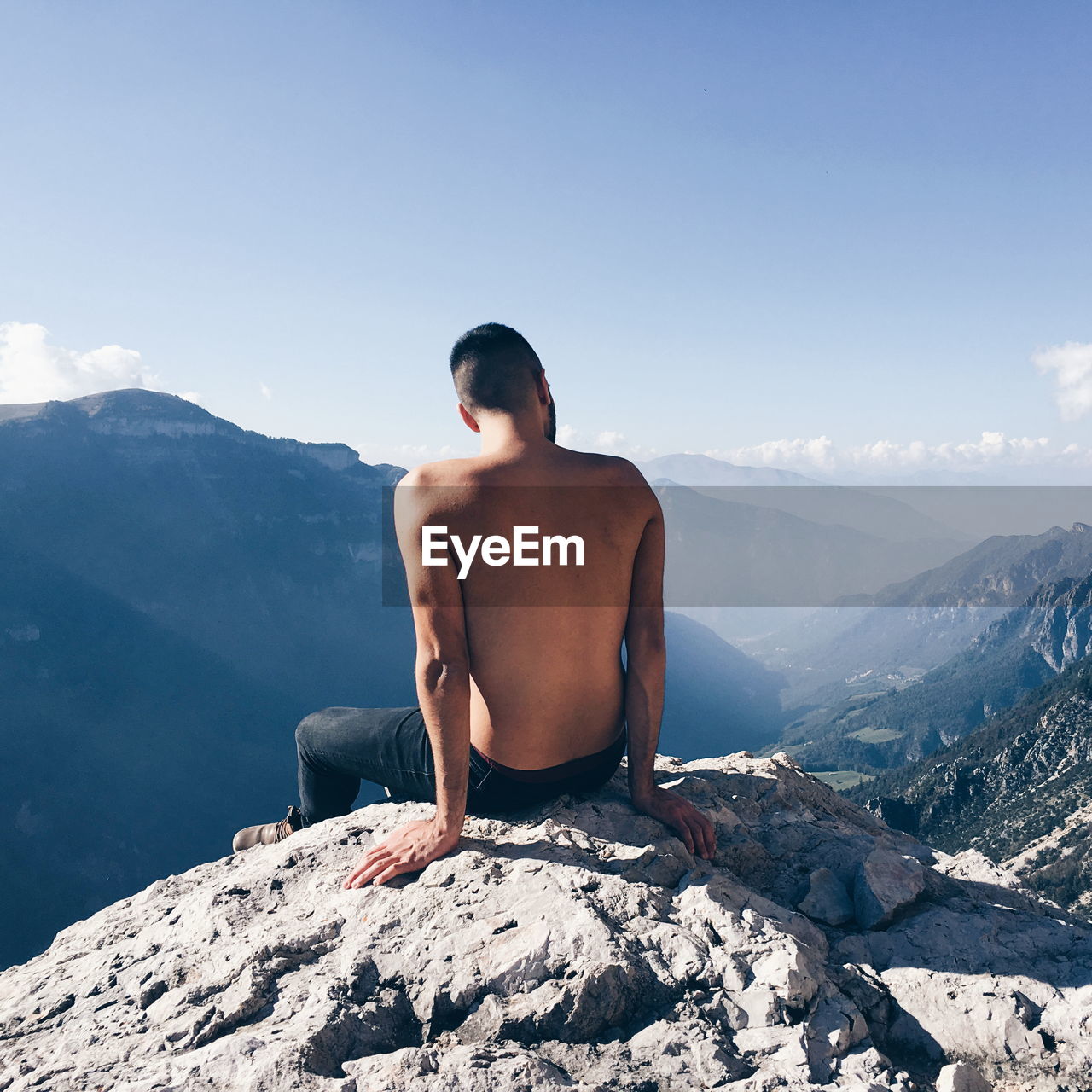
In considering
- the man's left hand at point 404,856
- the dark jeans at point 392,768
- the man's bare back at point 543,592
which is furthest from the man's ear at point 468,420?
the man's left hand at point 404,856

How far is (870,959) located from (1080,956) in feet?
3.67

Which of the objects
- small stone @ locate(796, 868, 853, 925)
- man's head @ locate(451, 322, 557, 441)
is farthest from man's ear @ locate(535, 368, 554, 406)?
small stone @ locate(796, 868, 853, 925)

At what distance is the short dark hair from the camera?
4.74 metres

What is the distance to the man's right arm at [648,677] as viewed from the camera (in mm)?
4973

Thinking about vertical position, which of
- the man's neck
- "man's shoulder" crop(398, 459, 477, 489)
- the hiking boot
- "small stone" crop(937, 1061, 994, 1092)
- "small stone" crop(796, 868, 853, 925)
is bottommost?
the hiking boot

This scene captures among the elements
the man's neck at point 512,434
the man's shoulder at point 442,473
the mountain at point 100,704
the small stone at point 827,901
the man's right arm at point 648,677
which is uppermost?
the man's neck at point 512,434

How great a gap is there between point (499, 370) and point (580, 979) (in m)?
3.59

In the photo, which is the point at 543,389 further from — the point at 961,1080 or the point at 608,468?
the point at 961,1080

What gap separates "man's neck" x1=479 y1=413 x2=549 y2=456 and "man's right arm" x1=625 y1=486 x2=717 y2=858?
923mm

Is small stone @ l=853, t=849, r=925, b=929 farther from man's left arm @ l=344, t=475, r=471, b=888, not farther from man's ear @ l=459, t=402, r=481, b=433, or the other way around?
man's ear @ l=459, t=402, r=481, b=433

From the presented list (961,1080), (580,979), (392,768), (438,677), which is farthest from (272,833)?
(961,1080)

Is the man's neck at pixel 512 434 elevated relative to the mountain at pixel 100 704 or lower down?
elevated

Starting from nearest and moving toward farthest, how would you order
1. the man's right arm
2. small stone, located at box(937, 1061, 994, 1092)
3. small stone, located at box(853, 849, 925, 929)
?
1. small stone, located at box(937, 1061, 994, 1092)
2. small stone, located at box(853, 849, 925, 929)
3. the man's right arm

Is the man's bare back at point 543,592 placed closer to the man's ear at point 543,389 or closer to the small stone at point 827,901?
the man's ear at point 543,389
